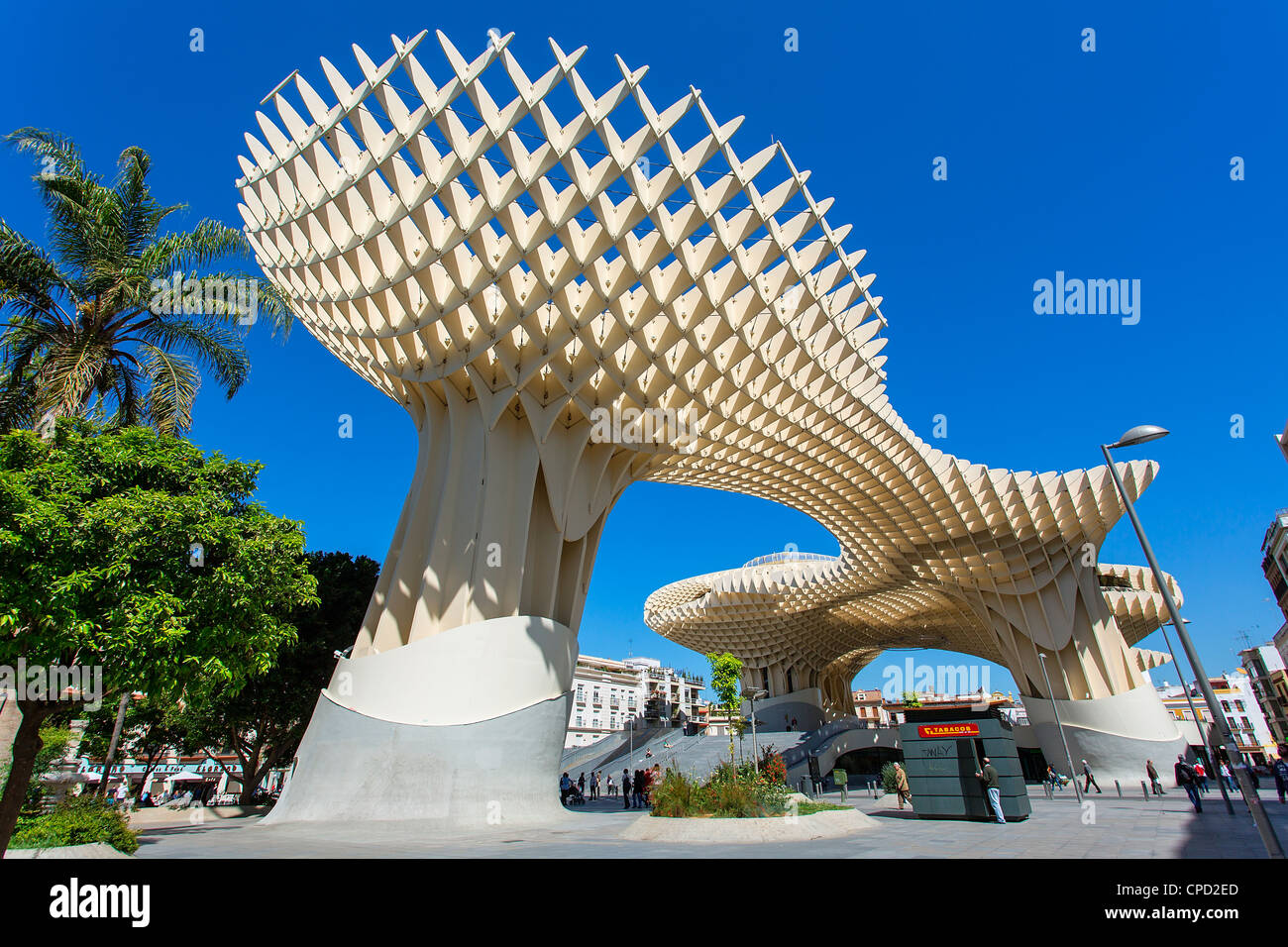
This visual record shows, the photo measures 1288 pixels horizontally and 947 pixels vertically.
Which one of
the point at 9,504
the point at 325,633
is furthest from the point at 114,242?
the point at 325,633

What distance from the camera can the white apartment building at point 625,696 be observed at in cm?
7675

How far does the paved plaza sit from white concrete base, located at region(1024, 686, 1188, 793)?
19866 mm

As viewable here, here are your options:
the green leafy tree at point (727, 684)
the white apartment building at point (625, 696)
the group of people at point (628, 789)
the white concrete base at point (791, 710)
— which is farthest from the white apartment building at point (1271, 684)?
the group of people at point (628, 789)

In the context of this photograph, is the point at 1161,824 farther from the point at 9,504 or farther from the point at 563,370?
the point at 9,504

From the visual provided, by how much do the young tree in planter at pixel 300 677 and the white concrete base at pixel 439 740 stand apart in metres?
8.93

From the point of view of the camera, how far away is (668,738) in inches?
1780

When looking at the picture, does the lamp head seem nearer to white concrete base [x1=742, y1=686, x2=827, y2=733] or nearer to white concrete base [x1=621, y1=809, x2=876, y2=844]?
white concrete base [x1=621, y1=809, x2=876, y2=844]

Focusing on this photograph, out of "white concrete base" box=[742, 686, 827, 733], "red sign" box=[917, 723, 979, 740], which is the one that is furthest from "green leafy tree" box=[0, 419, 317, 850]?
"white concrete base" box=[742, 686, 827, 733]

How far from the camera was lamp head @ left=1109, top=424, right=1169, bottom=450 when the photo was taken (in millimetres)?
10475

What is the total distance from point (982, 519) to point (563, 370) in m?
27.7

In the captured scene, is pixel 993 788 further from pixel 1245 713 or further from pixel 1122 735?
pixel 1245 713

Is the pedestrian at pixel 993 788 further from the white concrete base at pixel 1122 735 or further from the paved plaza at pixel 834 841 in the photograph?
the white concrete base at pixel 1122 735
